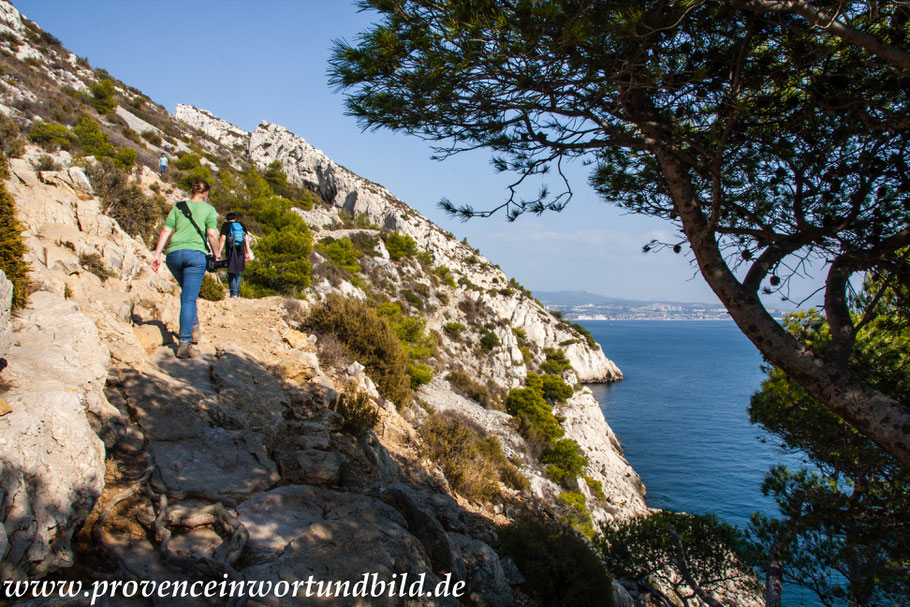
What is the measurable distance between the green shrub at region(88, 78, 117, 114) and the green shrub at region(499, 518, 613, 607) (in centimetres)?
3056

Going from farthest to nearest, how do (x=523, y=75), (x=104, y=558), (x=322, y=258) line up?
(x=322, y=258) < (x=523, y=75) < (x=104, y=558)

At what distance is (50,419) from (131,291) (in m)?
4.48

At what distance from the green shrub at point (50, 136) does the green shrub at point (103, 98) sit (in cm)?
→ 978

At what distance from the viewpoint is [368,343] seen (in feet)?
28.6

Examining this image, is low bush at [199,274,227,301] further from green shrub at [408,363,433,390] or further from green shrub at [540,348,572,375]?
green shrub at [540,348,572,375]

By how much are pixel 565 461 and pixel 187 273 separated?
16986 mm

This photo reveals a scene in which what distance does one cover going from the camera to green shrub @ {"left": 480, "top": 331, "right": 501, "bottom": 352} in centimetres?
2779

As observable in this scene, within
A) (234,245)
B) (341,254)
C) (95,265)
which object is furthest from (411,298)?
(95,265)

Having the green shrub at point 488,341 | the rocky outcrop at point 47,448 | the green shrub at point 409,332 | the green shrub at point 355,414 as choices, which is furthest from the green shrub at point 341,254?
the rocky outcrop at point 47,448

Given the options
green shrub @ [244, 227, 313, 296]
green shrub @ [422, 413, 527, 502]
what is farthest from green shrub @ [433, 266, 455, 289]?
A: green shrub @ [422, 413, 527, 502]

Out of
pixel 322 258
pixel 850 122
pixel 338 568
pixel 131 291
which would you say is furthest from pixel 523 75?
pixel 322 258

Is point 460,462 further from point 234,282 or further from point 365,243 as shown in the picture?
point 365,243

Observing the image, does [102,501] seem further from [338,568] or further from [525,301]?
[525,301]

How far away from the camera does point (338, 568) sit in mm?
2619
